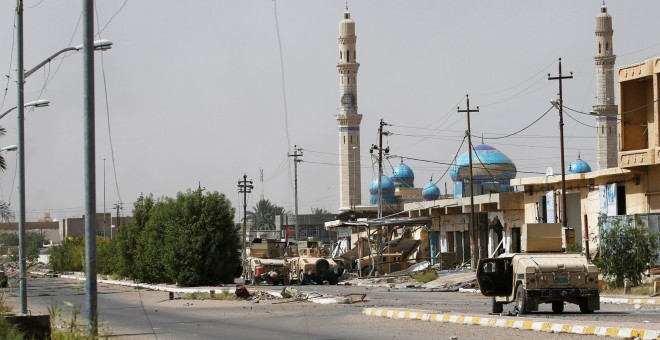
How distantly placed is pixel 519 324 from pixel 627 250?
1568 centimetres

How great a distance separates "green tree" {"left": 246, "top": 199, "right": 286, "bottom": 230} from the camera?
16838 centimetres

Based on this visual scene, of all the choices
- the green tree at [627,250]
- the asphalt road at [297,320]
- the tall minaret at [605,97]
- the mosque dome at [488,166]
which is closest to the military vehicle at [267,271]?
the asphalt road at [297,320]

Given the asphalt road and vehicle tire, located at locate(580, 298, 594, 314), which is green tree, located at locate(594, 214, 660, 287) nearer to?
the asphalt road

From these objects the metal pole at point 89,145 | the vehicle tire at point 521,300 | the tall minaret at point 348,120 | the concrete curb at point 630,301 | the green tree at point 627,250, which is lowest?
the concrete curb at point 630,301

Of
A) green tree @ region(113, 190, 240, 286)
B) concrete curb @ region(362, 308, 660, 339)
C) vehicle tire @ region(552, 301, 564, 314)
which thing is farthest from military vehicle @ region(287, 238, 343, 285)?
vehicle tire @ region(552, 301, 564, 314)

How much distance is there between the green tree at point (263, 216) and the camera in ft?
552

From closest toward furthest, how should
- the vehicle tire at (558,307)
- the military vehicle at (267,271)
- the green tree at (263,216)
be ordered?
1. the vehicle tire at (558,307)
2. the military vehicle at (267,271)
3. the green tree at (263,216)

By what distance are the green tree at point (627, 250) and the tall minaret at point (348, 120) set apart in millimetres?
78525

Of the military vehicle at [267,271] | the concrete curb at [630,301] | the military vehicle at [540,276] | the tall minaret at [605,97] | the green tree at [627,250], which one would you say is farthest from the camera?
the tall minaret at [605,97]

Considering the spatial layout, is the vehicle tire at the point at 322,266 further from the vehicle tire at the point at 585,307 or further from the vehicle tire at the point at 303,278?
the vehicle tire at the point at 585,307

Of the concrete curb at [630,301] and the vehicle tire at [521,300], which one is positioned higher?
the vehicle tire at [521,300]

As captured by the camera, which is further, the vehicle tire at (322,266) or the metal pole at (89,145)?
the vehicle tire at (322,266)

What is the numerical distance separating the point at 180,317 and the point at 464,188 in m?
61.3

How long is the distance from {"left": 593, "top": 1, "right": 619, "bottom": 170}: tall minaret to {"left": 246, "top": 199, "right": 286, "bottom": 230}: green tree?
7172 centimetres
